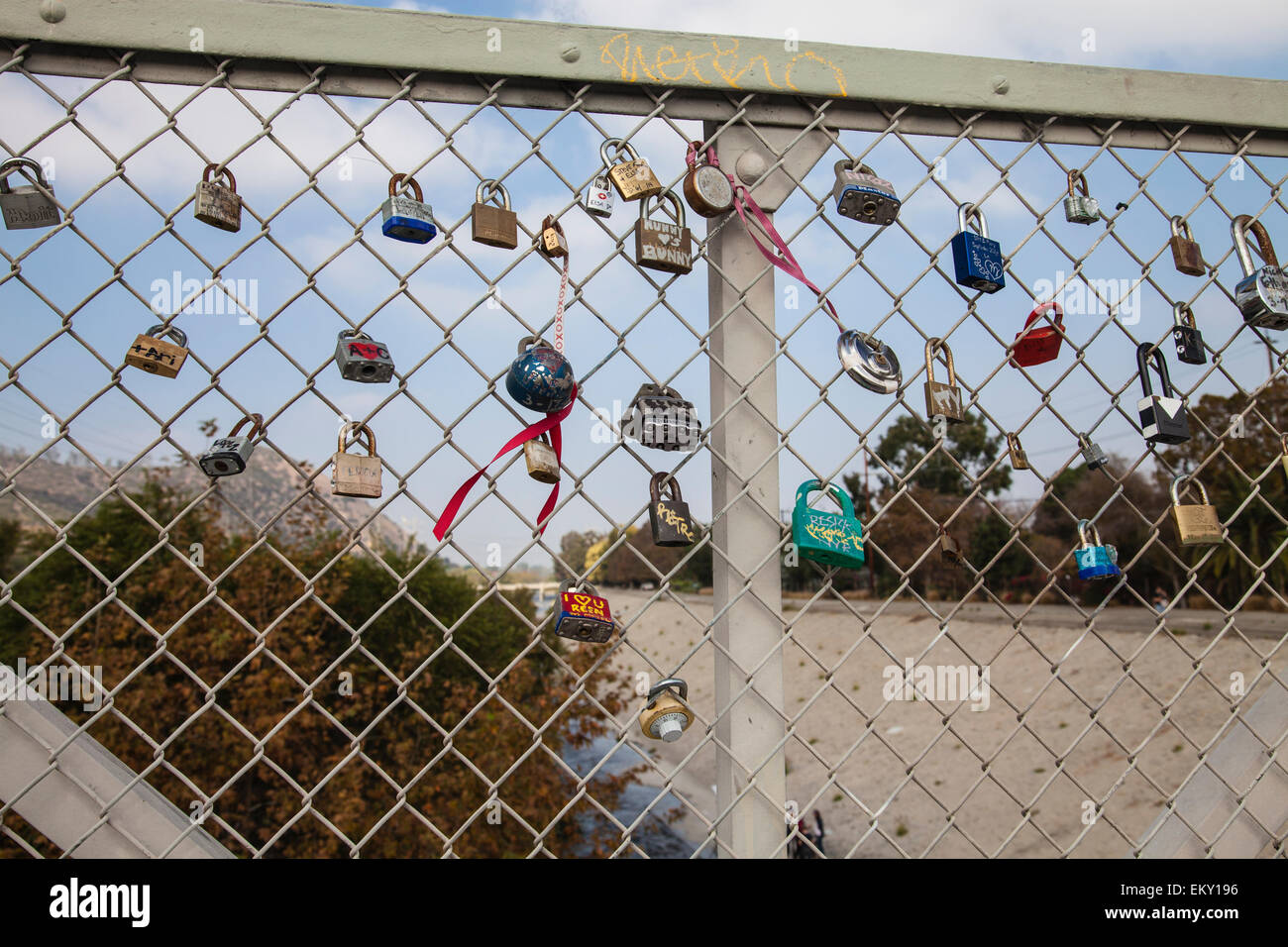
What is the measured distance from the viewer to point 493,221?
4.58ft

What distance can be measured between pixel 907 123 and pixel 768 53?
313 millimetres

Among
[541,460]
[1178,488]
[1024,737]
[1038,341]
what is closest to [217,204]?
[541,460]

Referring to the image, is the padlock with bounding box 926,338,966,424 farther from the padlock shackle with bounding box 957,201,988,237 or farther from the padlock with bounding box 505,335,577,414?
the padlock with bounding box 505,335,577,414

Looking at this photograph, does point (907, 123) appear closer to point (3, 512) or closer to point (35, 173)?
point (35, 173)

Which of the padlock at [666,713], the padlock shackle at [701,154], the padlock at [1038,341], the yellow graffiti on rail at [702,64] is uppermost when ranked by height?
the yellow graffiti on rail at [702,64]

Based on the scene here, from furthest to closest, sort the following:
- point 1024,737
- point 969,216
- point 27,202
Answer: point 1024,737, point 969,216, point 27,202

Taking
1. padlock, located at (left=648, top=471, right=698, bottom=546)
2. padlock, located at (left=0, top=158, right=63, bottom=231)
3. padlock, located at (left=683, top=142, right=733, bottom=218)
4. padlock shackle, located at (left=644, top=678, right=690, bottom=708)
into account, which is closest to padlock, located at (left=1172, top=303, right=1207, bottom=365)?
padlock, located at (left=683, top=142, right=733, bottom=218)

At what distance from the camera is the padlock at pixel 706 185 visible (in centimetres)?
145

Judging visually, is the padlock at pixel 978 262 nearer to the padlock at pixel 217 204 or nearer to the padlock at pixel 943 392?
the padlock at pixel 943 392

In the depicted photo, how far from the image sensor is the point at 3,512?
12664mm

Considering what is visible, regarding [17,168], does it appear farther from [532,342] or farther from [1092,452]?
[1092,452]

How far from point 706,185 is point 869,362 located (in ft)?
→ 1.40

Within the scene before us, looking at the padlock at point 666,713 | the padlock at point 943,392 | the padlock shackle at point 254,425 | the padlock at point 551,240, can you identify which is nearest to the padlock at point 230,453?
the padlock shackle at point 254,425

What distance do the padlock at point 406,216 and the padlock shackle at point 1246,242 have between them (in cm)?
168
